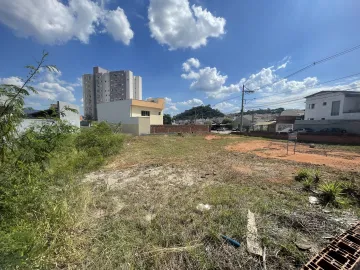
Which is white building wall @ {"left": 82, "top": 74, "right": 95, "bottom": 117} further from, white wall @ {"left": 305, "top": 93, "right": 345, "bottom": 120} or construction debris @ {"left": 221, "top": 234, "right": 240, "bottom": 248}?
construction debris @ {"left": 221, "top": 234, "right": 240, "bottom": 248}

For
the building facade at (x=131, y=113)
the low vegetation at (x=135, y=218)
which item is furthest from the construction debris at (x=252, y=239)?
the building facade at (x=131, y=113)

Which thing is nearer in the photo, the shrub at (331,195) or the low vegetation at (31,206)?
the low vegetation at (31,206)

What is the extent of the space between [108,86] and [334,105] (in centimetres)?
5266

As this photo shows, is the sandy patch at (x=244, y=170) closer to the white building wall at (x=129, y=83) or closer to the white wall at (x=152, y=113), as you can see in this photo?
the white wall at (x=152, y=113)

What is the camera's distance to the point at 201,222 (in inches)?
104

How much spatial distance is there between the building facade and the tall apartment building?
25.8m

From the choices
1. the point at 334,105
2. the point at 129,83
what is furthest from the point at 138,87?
the point at 334,105

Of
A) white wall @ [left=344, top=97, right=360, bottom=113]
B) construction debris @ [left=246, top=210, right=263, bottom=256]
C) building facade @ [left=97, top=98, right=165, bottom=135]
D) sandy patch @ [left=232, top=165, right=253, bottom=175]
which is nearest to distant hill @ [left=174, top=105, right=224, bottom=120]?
building facade @ [left=97, top=98, right=165, bottom=135]

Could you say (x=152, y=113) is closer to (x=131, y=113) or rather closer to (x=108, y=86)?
(x=131, y=113)

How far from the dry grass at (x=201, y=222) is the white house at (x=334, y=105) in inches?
853

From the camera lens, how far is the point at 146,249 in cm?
206

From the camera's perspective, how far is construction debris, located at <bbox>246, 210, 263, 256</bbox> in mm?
2010

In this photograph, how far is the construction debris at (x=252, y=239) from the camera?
6.59 ft

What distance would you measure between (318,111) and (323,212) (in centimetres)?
2717
